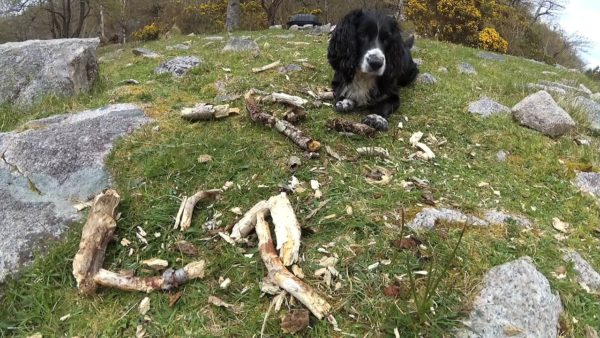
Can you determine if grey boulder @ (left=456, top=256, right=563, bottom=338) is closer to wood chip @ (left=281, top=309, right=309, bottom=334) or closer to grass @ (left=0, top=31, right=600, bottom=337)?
grass @ (left=0, top=31, right=600, bottom=337)

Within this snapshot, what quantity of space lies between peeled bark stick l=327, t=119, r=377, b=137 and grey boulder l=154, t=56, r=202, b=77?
2929mm

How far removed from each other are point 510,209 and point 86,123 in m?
3.67

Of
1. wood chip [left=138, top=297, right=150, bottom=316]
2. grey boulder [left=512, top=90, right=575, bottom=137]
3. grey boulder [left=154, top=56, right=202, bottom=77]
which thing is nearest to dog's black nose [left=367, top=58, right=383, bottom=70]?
grey boulder [left=512, top=90, right=575, bottom=137]

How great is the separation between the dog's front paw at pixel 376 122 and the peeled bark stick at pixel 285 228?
1545 mm

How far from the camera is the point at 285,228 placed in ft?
8.64

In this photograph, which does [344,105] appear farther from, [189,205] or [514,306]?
[514,306]

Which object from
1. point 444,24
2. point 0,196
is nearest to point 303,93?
point 0,196

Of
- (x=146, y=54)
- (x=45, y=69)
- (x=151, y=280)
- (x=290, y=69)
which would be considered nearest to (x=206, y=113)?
(x=290, y=69)

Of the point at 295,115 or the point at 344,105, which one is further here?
the point at 344,105

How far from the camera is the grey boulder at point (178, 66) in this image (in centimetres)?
605

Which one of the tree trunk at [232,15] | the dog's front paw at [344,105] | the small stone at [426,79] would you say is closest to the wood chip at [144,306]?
the dog's front paw at [344,105]

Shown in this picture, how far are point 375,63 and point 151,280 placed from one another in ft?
8.79

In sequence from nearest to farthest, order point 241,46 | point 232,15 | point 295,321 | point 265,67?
1. point 295,321
2. point 265,67
3. point 241,46
4. point 232,15

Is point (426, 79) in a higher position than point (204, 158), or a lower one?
lower
